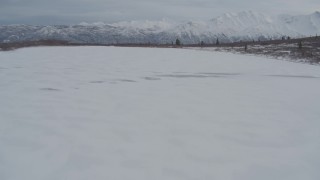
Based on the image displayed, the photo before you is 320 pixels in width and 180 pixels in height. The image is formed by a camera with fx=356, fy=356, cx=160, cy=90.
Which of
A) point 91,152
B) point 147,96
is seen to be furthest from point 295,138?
point 147,96

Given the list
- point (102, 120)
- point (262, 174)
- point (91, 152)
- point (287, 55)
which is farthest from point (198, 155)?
point (287, 55)

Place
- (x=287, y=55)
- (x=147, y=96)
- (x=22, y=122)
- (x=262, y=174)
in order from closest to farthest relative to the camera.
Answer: (x=262, y=174), (x=22, y=122), (x=147, y=96), (x=287, y=55)

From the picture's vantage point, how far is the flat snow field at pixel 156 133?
5.21m

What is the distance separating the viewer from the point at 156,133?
6785 millimetres

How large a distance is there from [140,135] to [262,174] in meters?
2.40

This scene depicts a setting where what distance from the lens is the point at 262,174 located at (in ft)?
17.0

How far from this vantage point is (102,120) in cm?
761

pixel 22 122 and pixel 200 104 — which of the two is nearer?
pixel 22 122

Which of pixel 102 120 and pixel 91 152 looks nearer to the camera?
pixel 91 152

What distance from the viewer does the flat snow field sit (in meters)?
5.21

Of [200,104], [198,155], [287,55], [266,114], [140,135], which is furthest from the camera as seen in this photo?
[287,55]

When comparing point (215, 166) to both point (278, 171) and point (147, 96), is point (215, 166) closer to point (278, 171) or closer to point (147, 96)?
point (278, 171)

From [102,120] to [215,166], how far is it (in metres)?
3.09

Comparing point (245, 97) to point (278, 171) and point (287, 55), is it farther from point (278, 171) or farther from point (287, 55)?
point (287, 55)
